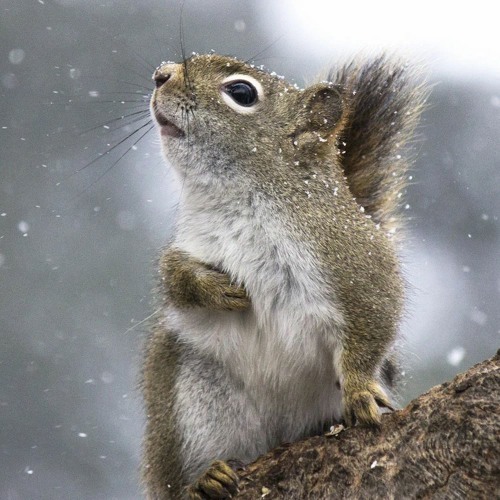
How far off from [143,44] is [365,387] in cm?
425

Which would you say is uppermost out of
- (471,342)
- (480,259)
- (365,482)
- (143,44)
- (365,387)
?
(143,44)

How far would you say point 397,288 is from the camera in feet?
10.1

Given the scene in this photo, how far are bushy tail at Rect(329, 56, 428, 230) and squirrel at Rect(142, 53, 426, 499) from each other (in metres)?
0.14

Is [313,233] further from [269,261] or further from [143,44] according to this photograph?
[143,44]

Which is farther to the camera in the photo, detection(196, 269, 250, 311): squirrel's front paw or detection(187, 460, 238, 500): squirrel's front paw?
detection(196, 269, 250, 311): squirrel's front paw

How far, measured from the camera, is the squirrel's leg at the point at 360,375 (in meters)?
2.80

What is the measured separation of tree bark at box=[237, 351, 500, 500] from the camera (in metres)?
2.34

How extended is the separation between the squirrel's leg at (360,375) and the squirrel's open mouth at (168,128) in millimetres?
869

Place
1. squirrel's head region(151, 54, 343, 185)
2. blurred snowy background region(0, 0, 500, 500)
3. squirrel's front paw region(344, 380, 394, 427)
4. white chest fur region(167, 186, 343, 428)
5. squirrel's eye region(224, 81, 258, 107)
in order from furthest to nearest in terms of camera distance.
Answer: blurred snowy background region(0, 0, 500, 500) → squirrel's eye region(224, 81, 258, 107) → squirrel's head region(151, 54, 343, 185) → white chest fur region(167, 186, 343, 428) → squirrel's front paw region(344, 380, 394, 427)

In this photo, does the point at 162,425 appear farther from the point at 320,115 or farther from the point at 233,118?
the point at 320,115

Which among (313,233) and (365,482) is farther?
(313,233)

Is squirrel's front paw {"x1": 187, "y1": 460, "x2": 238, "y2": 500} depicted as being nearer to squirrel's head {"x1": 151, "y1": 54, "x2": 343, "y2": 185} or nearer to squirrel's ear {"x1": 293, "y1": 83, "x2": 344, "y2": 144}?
squirrel's head {"x1": 151, "y1": 54, "x2": 343, "y2": 185}

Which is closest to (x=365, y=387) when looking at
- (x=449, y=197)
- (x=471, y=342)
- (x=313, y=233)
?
(x=313, y=233)

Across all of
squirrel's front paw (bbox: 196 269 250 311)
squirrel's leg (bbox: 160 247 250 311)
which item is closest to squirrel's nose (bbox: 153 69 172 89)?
squirrel's leg (bbox: 160 247 250 311)
